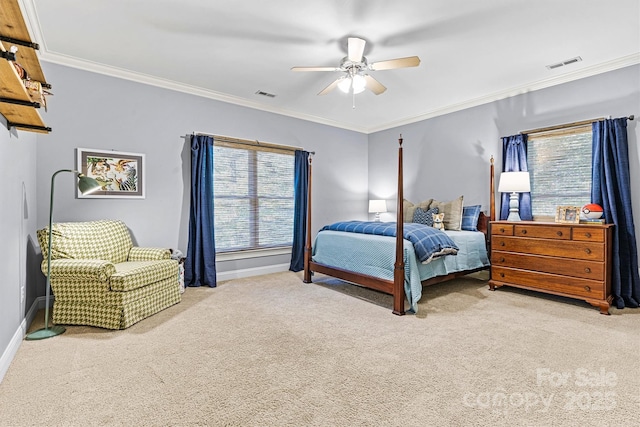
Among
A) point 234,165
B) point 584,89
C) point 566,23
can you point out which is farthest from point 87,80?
point 584,89

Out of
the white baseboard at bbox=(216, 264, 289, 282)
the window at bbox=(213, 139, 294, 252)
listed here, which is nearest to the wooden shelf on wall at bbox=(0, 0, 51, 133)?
the window at bbox=(213, 139, 294, 252)

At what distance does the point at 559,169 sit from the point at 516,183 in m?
0.56

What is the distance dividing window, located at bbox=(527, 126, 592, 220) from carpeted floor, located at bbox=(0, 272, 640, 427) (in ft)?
4.28

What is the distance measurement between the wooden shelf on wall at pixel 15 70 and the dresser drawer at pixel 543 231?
443 centimetres

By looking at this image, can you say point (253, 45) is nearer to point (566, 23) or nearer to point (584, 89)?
point (566, 23)

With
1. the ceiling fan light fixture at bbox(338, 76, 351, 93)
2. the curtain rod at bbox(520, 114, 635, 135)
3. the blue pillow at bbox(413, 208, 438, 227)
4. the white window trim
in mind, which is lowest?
the white window trim

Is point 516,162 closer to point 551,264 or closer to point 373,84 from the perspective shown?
point 551,264

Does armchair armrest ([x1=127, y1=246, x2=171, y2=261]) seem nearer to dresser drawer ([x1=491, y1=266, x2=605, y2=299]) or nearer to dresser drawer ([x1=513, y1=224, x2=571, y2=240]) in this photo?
dresser drawer ([x1=491, y1=266, x2=605, y2=299])

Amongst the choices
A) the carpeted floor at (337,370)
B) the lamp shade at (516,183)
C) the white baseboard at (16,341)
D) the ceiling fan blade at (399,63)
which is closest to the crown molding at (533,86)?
the lamp shade at (516,183)

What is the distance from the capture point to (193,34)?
2891mm

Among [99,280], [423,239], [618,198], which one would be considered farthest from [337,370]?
[618,198]

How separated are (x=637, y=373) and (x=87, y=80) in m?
5.30

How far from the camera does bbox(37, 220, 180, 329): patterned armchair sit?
268 centimetres

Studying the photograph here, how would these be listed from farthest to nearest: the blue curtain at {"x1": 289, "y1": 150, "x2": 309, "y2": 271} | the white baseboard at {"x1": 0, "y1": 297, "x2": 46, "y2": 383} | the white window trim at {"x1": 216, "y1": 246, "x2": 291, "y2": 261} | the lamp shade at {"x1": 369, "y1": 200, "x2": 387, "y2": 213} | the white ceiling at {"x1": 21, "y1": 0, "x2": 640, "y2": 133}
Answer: the lamp shade at {"x1": 369, "y1": 200, "x2": 387, "y2": 213}
the blue curtain at {"x1": 289, "y1": 150, "x2": 309, "y2": 271}
the white window trim at {"x1": 216, "y1": 246, "x2": 291, "y2": 261}
the white ceiling at {"x1": 21, "y1": 0, "x2": 640, "y2": 133}
the white baseboard at {"x1": 0, "y1": 297, "x2": 46, "y2": 383}
